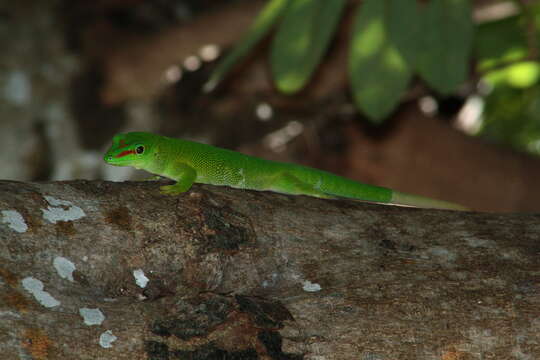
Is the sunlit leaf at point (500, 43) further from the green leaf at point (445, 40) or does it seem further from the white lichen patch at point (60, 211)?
the white lichen patch at point (60, 211)

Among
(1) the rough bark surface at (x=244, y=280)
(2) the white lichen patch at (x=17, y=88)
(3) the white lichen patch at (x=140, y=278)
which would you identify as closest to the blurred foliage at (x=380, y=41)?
(1) the rough bark surface at (x=244, y=280)

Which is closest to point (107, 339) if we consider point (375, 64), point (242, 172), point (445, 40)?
point (242, 172)

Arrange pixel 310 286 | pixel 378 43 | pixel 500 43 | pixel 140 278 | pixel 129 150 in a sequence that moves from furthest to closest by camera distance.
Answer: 1. pixel 500 43
2. pixel 378 43
3. pixel 129 150
4. pixel 310 286
5. pixel 140 278

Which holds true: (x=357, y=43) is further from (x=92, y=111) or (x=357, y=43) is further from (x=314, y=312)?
(x=92, y=111)

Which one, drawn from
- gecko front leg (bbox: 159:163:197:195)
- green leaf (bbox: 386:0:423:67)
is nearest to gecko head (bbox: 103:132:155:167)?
gecko front leg (bbox: 159:163:197:195)

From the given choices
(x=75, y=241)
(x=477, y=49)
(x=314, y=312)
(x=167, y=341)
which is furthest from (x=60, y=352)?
(x=477, y=49)

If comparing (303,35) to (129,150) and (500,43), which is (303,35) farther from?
(500,43)
